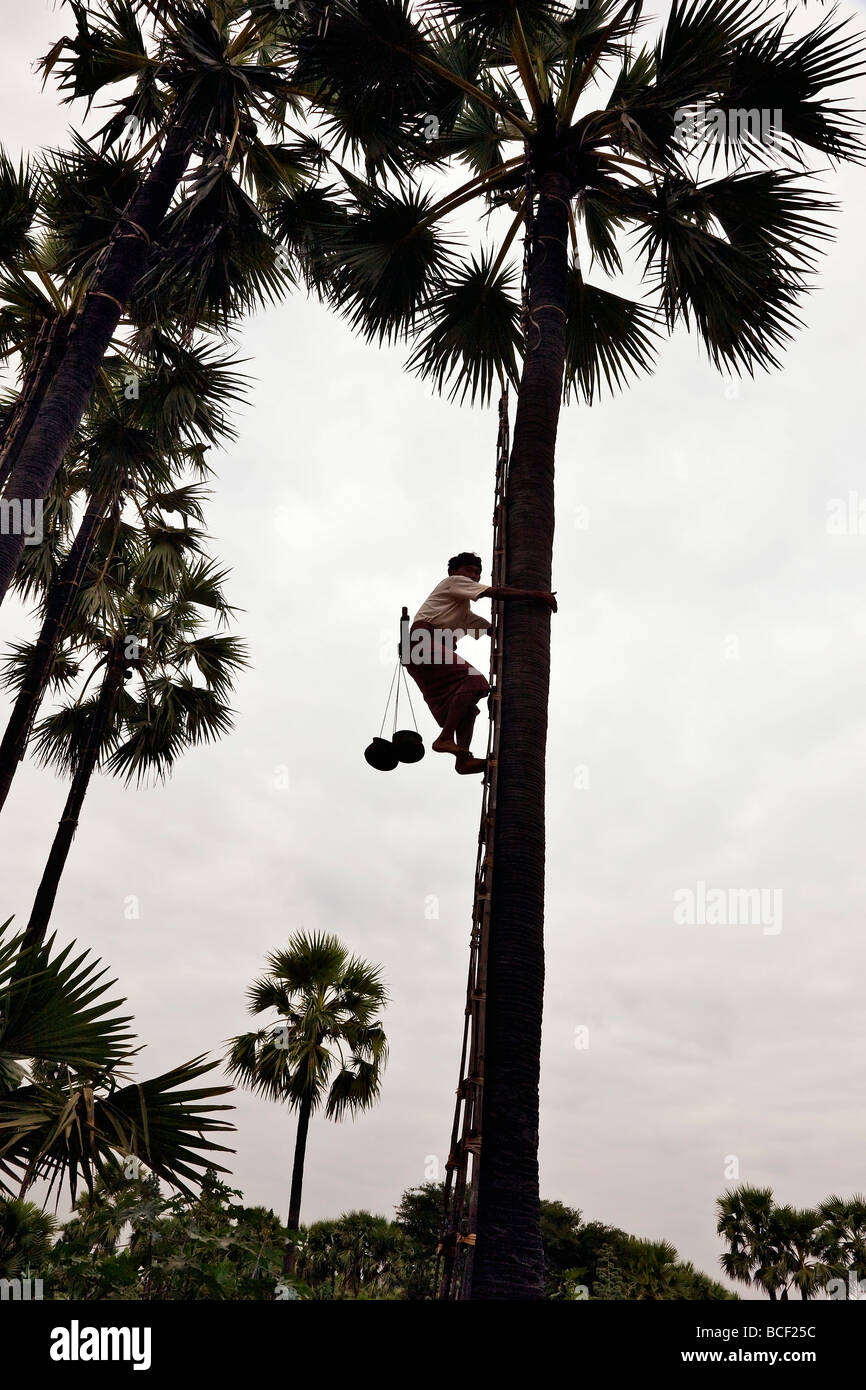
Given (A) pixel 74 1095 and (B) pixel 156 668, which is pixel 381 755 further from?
(B) pixel 156 668

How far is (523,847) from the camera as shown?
207 inches

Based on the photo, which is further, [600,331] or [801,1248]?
[801,1248]

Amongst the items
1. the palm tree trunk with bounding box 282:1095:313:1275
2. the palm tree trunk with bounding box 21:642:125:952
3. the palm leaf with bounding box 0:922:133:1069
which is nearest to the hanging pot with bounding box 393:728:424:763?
the palm leaf with bounding box 0:922:133:1069

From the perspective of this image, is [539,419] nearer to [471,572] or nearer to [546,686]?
[471,572]

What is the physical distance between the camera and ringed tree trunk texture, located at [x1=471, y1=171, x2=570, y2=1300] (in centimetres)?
437

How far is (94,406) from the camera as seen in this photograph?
43.3 ft

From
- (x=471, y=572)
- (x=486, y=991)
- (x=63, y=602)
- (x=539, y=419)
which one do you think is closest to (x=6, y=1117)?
(x=486, y=991)

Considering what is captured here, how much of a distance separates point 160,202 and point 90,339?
2.04 m

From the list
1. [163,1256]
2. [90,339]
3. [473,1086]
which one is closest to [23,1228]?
[163,1256]

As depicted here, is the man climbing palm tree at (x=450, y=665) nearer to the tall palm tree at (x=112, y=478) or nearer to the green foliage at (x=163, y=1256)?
Answer: the green foliage at (x=163, y=1256)

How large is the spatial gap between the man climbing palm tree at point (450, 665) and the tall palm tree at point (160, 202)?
3.79m

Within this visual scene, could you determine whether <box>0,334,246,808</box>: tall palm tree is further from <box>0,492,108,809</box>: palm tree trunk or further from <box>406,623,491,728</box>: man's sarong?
<box>406,623,491,728</box>: man's sarong

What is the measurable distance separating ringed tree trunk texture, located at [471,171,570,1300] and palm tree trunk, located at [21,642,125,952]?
26.6ft

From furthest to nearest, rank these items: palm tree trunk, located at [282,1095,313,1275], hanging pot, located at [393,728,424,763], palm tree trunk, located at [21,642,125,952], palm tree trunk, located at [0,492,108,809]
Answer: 1. palm tree trunk, located at [282,1095,313,1275]
2. palm tree trunk, located at [21,642,125,952]
3. palm tree trunk, located at [0,492,108,809]
4. hanging pot, located at [393,728,424,763]
